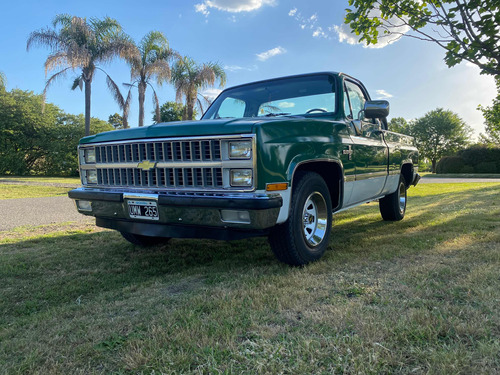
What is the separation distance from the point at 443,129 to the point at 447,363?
5387 centimetres

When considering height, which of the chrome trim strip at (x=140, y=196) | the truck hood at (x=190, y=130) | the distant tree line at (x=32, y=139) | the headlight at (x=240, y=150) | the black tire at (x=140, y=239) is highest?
the distant tree line at (x=32, y=139)

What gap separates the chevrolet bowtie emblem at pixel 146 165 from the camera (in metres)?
3.22

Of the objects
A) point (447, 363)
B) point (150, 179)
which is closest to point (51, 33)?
point (150, 179)

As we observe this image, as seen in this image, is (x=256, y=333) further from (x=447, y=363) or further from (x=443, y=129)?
(x=443, y=129)

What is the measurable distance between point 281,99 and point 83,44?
17.1 m

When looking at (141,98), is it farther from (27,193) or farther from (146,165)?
(146,165)

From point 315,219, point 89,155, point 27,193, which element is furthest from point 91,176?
point 27,193

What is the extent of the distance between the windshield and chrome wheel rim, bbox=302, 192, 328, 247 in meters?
1.11

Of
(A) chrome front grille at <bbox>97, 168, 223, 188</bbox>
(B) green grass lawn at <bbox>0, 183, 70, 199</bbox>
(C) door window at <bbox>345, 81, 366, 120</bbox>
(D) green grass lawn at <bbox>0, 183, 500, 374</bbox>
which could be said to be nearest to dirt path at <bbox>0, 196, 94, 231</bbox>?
(D) green grass lawn at <bbox>0, 183, 500, 374</bbox>

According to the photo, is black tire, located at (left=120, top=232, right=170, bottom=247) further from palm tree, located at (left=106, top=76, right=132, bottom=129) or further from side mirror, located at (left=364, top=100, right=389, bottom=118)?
palm tree, located at (left=106, top=76, right=132, bottom=129)

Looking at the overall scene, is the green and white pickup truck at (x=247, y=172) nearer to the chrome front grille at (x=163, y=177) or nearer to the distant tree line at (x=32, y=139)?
the chrome front grille at (x=163, y=177)

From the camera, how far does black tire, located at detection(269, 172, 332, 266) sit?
3119 millimetres

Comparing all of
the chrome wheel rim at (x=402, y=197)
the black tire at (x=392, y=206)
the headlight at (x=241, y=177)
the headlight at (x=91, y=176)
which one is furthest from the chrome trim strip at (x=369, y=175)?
the headlight at (x=91, y=176)

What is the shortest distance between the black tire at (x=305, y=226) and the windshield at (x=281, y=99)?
1.10m
